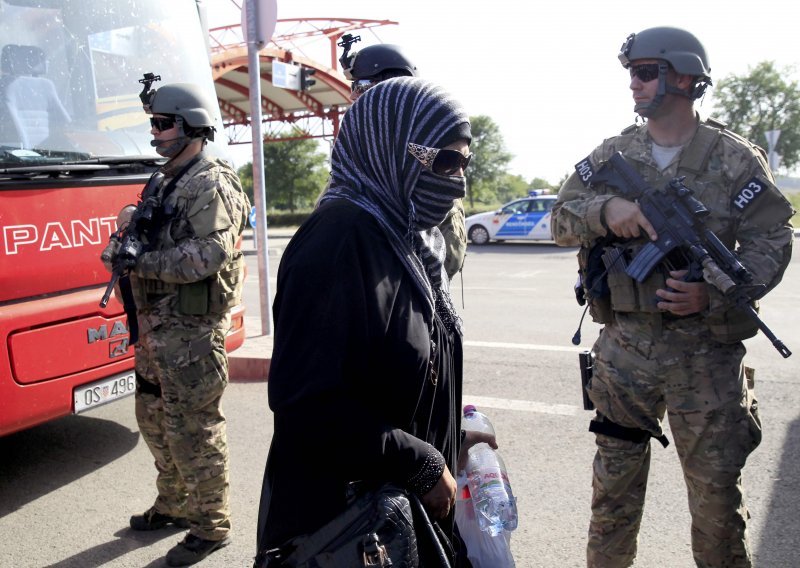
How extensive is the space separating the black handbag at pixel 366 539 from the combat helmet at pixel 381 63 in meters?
2.29

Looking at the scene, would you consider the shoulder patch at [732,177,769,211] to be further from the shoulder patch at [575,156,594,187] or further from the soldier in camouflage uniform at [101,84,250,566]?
the soldier in camouflage uniform at [101,84,250,566]

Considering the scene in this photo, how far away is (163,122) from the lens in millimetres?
3082

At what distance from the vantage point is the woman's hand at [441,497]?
1.54 metres

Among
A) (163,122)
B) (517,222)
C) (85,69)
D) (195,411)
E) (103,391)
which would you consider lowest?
(517,222)

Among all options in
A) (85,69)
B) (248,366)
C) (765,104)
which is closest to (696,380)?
(85,69)

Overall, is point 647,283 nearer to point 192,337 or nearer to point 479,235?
point 192,337

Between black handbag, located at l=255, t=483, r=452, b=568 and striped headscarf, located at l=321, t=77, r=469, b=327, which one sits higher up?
striped headscarf, located at l=321, t=77, r=469, b=327

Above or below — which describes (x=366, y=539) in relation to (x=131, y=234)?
below

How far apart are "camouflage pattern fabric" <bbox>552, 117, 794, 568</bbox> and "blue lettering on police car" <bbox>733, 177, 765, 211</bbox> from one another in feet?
0.04

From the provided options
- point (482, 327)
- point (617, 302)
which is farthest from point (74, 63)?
point (482, 327)

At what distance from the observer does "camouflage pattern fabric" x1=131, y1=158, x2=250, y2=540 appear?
3.00 metres

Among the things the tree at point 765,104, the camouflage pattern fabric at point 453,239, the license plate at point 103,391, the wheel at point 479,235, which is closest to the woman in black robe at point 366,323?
the camouflage pattern fabric at point 453,239

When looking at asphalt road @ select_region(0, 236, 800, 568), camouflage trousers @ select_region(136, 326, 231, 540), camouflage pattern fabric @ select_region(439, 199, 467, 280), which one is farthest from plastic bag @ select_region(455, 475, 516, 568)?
camouflage trousers @ select_region(136, 326, 231, 540)

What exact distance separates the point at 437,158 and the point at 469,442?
914 mm
